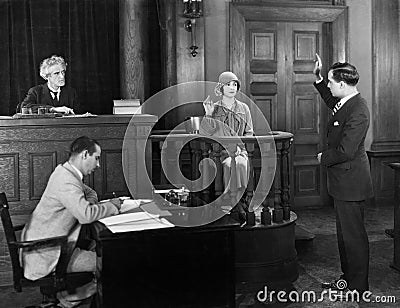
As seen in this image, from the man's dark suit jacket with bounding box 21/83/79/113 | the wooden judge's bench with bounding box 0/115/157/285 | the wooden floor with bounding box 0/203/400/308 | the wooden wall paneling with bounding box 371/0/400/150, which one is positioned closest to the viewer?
the wooden floor with bounding box 0/203/400/308

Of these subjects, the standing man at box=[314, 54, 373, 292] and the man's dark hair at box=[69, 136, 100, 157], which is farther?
the standing man at box=[314, 54, 373, 292]

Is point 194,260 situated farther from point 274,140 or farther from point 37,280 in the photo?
point 274,140

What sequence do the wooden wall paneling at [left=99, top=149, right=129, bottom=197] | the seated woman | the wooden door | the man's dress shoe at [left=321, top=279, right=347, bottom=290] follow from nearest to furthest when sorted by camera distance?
the man's dress shoe at [left=321, top=279, right=347, bottom=290] < the seated woman < the wooden wall paneling at [left=99, top=149, right=129, bottom=197] < the wooden door

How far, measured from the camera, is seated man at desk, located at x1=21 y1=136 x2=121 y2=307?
3.29m

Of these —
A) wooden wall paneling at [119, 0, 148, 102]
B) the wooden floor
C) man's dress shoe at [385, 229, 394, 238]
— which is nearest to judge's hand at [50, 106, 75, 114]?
the wooden floor

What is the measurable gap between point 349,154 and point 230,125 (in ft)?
4.86

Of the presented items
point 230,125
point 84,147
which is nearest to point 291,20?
point 230,125

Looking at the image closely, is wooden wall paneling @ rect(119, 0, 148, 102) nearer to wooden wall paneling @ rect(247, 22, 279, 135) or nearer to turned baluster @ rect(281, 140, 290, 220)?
wooden wall paneling @ rect(247, 22, 279, 135)

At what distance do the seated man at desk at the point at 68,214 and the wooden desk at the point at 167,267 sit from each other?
15cm

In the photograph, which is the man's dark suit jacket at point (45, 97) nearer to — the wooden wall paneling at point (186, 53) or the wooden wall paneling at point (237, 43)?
the wooden wall paneling at point (186, 53)

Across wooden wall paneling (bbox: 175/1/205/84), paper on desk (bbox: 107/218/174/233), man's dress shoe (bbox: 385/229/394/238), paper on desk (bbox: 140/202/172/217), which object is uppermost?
wooden wall paneling (bbox: 175/1/205/84)

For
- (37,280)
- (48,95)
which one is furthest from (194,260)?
(48,95)

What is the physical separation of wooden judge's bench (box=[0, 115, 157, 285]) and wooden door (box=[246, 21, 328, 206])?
2.72 metres

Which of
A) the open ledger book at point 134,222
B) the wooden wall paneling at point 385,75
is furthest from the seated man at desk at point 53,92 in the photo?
the wooden wall paneling at point 385,75
